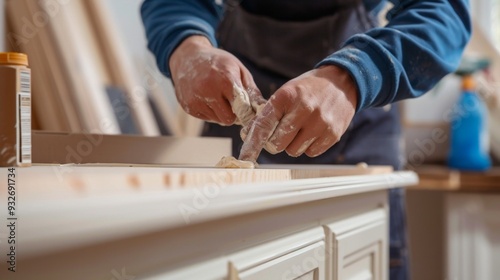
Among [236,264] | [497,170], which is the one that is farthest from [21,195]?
[497,170]

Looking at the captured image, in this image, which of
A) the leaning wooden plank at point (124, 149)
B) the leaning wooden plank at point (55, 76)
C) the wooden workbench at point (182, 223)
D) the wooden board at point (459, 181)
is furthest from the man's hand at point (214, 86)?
the leaning wooden plank at point (55, 76)

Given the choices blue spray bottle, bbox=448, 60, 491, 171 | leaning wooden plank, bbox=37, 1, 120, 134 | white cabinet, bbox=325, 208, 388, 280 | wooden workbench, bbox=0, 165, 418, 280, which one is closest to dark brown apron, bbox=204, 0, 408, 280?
white cabinet, bbox=325, 208, 388, 280

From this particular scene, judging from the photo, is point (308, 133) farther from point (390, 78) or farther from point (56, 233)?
point (56, 233)

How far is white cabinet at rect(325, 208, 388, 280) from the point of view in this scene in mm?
744

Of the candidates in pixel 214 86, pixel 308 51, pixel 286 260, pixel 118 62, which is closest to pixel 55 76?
pixel 118 62

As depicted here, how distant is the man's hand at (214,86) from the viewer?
30.7 inches

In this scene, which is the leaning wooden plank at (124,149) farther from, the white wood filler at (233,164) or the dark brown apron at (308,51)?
the dark brown apron at (308,51)

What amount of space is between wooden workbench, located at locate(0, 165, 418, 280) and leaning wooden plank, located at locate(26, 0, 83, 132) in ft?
3.96

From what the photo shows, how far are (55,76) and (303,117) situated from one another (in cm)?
129

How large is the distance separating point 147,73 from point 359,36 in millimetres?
1521

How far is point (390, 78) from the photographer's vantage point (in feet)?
2.65

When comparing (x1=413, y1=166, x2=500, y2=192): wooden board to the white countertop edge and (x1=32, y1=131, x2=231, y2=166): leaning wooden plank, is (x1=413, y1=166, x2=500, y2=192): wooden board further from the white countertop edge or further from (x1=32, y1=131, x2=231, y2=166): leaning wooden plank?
the white countertop edge

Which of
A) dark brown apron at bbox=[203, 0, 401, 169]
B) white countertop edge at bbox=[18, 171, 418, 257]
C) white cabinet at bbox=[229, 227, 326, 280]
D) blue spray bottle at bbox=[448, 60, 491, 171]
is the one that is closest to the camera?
white countertop edge at bbox=[18, 171, 418, 257]

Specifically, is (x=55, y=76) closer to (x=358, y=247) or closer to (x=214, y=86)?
(x=214, y=86)
